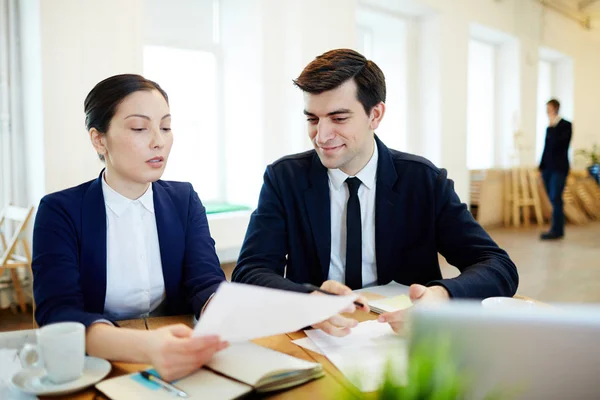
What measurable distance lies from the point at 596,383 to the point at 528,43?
8980 mm

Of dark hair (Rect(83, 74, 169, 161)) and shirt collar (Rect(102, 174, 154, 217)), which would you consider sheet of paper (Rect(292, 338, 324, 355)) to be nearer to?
shirt collar (Rect(102, 174, 154, 217))

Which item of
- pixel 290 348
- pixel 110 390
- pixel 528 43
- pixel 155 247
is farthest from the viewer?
pixel 528 43

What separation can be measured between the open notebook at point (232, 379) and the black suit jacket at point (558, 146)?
7037mm

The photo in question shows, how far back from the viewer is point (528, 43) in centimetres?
845

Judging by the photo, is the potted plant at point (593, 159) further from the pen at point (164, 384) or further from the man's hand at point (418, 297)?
the pen at point (164, 384)

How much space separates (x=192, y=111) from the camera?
15.9ft

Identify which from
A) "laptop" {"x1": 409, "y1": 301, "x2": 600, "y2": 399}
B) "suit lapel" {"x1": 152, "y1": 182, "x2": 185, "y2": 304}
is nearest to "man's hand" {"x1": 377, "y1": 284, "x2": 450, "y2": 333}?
"laptop" {"x1": 409, "y1": 301, "x2": 600, "y2": 399}

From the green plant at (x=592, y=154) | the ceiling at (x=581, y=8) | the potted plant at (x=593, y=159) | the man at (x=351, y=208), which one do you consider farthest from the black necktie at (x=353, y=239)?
the green plant at (x=592, y=154)

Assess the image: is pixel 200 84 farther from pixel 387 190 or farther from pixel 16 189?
pixel 387 190

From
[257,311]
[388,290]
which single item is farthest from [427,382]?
[388,290]

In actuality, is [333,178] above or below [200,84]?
below

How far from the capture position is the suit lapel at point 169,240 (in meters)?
1.50

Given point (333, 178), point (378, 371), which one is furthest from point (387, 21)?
point (378, 371)

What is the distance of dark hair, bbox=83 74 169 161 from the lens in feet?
4.66
